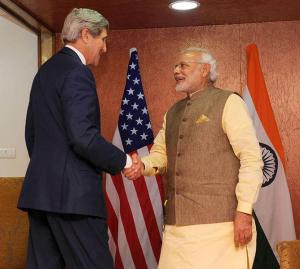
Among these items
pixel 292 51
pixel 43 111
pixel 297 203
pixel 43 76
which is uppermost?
pixel 292 51

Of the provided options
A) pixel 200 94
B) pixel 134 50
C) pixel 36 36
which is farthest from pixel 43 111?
pixel 36 36

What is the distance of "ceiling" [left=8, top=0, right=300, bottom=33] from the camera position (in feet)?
10.1

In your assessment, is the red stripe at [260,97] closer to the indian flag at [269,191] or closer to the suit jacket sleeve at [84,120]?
the indian flag at [269,191]

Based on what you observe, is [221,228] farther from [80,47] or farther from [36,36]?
[36,36]

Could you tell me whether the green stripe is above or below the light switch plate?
below

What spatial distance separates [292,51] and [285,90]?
28cm

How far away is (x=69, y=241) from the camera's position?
1899 mm

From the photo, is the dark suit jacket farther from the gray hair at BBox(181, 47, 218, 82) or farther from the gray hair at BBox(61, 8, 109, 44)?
the gray hair at BBox(181, 47, 218, 82)

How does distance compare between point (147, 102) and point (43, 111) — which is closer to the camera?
point (43, 111)

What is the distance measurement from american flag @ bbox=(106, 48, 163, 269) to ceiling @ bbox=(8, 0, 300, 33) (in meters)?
0.27

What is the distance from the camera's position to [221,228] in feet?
7.23

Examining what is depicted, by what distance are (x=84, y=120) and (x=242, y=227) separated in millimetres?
832

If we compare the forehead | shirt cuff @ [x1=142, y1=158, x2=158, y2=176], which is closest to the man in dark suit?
shirt cuff @ [x1=142, y1=158, x2=158, y2=176]

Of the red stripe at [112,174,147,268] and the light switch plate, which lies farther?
the light switch plate
